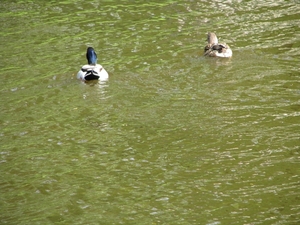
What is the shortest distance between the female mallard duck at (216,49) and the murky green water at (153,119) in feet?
0.51

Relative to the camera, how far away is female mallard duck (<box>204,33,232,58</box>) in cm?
1255

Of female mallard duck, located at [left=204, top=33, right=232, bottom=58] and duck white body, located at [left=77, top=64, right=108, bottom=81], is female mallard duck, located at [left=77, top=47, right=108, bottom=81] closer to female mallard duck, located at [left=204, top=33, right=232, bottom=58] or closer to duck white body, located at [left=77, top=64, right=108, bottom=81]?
duck white body, located at [left=77, top=64, right=108, bottom=81]

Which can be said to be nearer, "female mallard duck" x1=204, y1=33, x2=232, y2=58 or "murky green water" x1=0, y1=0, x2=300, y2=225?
"murky green water" x1=0, y1=0, x2=300, y2=225

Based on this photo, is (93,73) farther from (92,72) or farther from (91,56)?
(91,56)

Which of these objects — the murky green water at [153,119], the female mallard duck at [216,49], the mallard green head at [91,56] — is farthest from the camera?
the mallard green head at [91,56]

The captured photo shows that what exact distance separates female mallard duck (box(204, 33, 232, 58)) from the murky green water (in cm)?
16

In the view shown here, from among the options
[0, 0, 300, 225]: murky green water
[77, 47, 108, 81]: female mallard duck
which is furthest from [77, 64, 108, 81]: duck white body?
[0, 0, 300, 225]: murky green water

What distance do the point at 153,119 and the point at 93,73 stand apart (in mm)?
2744

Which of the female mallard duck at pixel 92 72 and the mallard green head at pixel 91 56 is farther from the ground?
the mallard green head at pixel 91 56

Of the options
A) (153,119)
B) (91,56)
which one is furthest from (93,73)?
(153,119)

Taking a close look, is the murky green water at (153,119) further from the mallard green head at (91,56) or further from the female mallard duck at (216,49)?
the mallard green head at (91,56)

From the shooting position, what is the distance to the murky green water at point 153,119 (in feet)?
24.1

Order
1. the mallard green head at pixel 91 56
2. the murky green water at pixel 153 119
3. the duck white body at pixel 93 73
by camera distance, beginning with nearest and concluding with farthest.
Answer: the murky green water at pixel 153 119, the duck white body at pixel 93 73, the mallard green head at pixel 91 56

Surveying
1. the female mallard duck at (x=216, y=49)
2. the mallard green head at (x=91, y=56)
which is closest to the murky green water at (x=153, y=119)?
the female mallard duck at (x=216, y=49)
